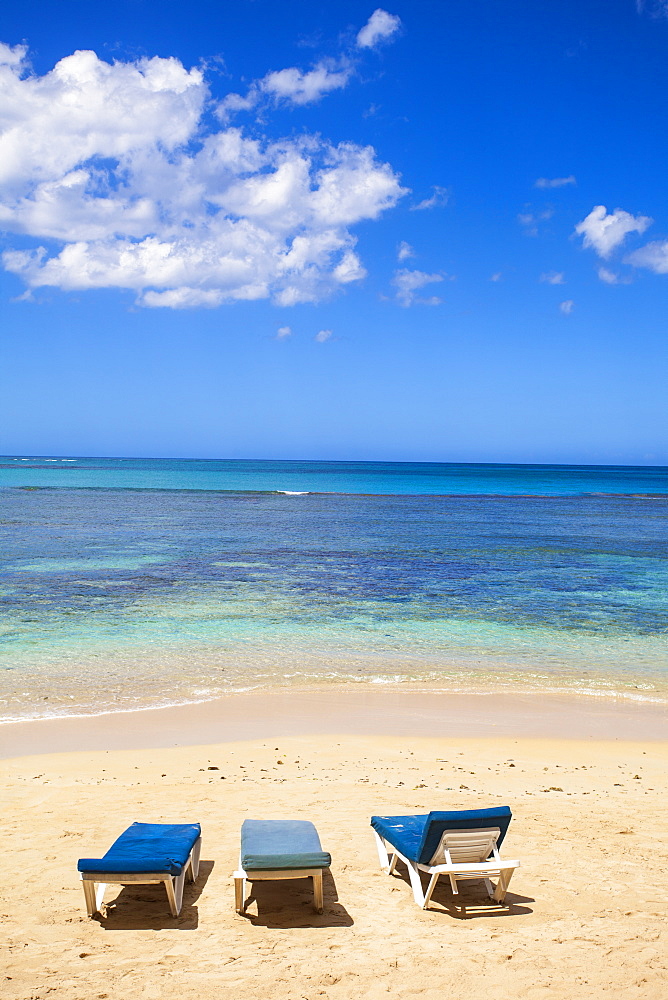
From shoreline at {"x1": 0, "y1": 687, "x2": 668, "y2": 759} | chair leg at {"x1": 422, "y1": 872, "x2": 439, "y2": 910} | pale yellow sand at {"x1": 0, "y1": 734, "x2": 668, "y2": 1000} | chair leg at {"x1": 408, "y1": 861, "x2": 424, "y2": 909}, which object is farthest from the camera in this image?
shoreline at {"x1": 0, "y1": 687, "x2": 668, "y2": 759}

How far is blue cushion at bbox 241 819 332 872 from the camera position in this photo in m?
5.44

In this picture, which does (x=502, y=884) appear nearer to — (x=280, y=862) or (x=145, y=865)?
(x=280, y=862)

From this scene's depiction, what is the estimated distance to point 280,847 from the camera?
5664mm

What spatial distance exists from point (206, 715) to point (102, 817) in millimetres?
3728

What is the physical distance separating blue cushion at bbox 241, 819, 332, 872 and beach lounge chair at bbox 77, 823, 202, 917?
48 centimetres

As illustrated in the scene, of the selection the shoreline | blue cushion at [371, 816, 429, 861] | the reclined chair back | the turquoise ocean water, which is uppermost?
the reclined chair back

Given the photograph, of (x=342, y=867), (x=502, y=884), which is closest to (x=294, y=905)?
(x=342, y=867)

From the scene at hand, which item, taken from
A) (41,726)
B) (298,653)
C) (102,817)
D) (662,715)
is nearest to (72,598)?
(298,653)

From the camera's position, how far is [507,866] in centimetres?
566

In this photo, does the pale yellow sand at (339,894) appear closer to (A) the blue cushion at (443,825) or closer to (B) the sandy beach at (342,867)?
(B) the sandy beach at (342,867)

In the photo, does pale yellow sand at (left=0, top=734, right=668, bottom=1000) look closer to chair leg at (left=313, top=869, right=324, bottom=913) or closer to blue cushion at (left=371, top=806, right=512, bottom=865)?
chair leg at (left=313, top=869, right=324, bottom=913)

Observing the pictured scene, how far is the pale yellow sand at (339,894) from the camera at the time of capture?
187 inches

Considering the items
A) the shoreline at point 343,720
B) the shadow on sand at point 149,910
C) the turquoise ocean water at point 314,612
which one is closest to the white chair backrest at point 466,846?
the shadow on sand at point 149,910

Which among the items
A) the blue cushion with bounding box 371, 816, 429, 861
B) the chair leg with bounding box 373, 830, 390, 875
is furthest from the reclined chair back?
the chair leg with bounding box 373, 830, 390, 875
